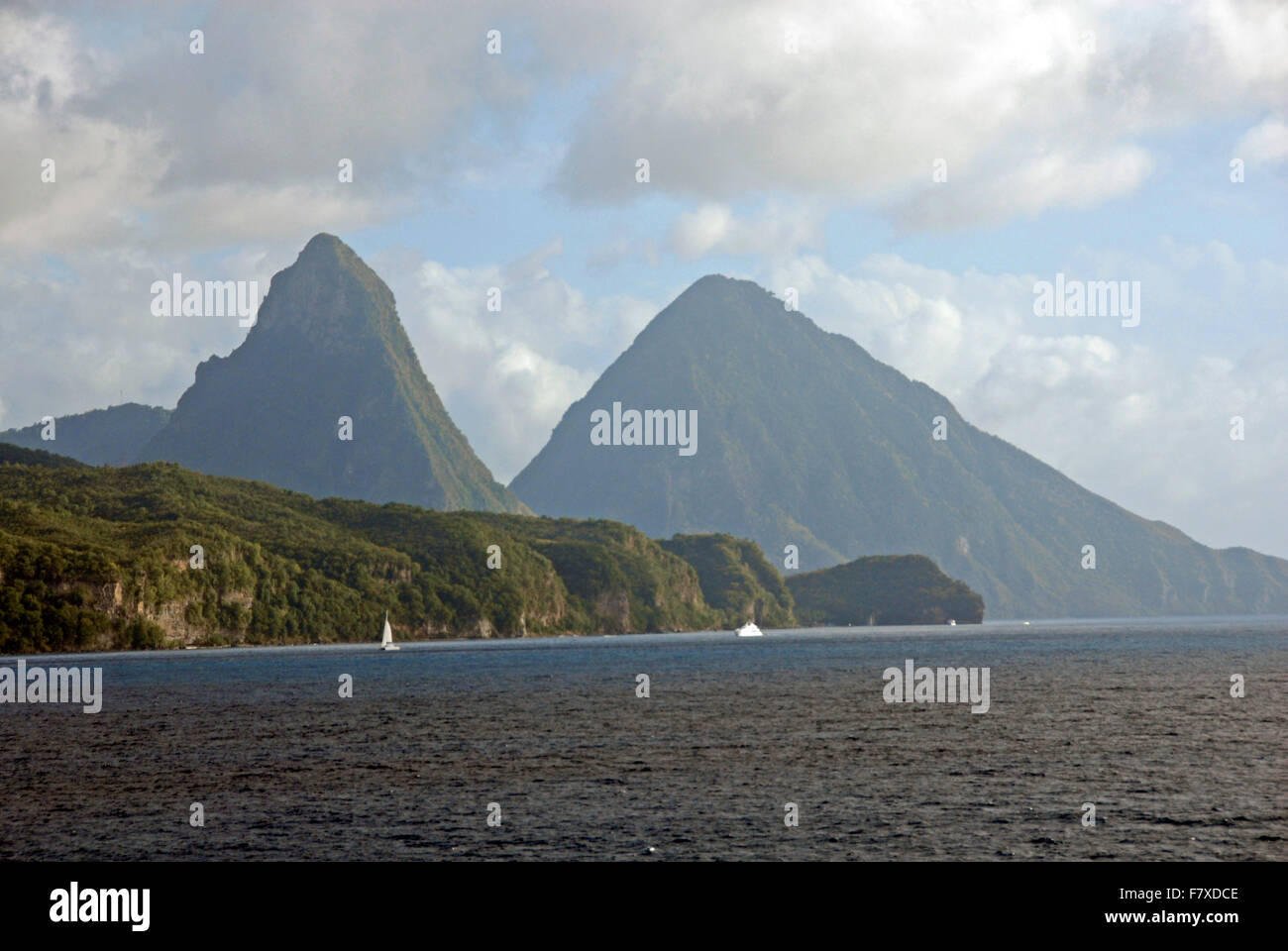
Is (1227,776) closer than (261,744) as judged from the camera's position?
Yes
